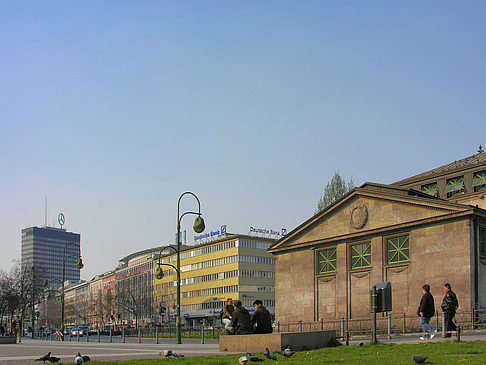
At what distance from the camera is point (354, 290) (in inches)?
1937

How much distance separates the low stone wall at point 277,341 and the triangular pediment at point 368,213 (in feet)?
86.0

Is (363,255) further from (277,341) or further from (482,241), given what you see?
(277,341)

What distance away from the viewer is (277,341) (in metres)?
17.1

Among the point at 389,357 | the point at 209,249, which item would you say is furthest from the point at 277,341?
the point at 209,249

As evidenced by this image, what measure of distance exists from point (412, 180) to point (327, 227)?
18.4 meters

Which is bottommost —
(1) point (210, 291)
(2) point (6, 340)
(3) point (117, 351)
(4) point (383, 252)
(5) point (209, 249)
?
(1) point (210, 291)

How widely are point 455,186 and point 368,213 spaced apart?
15.7 meters

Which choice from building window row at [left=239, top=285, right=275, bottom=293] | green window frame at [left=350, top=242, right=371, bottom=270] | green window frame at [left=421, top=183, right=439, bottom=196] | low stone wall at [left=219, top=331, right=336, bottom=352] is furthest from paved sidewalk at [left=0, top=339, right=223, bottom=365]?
building window row at [left=239, top=285, right=275, bottom=293]

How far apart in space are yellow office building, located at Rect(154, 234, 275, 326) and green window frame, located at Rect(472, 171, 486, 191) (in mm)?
63593

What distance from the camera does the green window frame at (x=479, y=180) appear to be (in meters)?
56.9

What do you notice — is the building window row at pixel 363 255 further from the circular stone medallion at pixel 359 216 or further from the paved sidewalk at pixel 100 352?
the paved sidewalk at pixel 100 352

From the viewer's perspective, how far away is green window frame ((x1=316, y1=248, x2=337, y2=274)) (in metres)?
51.7

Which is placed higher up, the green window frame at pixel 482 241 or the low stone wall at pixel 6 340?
the green window frame at pixel 482 241

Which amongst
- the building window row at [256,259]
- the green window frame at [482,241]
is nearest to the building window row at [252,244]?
the building window row at [256,259]
